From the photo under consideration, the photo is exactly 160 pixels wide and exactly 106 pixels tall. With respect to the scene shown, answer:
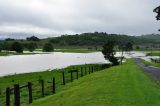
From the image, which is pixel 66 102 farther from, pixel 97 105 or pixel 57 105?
pixel 97 105

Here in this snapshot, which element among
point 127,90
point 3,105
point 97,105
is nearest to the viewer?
point 97,105

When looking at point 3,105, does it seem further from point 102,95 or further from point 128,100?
point 128,100

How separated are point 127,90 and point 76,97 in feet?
13.7

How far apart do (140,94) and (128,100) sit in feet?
9.39

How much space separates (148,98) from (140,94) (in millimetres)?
1763

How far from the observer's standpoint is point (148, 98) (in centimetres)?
2255

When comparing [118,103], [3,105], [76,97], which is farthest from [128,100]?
[3,105]

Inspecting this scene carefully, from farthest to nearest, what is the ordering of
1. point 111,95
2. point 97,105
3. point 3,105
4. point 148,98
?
point 3,105 → point 111,95 → point 148,98 → point 97,105

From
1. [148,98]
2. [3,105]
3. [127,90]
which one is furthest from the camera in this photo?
[3,105]

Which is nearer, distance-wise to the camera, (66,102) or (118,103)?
(118,103)

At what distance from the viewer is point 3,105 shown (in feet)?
100

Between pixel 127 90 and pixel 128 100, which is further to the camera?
pixel 127 90

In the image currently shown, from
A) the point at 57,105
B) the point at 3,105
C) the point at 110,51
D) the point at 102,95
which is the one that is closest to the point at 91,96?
the point at 102,95

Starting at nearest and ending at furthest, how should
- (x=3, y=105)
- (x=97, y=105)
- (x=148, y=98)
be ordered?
(x=97, y=105)
(x=148, y=98)
(x=3, y=105)
